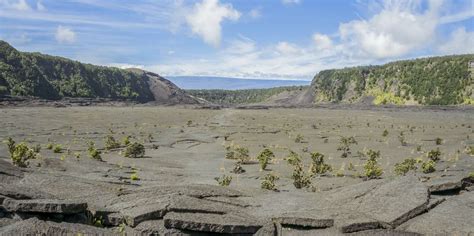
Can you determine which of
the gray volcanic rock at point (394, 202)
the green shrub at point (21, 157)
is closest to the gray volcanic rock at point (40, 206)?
the gray volcanic rock at point (394, 202)

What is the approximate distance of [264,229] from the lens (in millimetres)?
13719

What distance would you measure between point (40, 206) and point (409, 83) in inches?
5814

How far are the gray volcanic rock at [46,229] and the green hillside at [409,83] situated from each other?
126 meters

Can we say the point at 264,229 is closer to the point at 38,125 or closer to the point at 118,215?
the point at 118,215

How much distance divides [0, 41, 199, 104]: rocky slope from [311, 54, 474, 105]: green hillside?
63.5 meters

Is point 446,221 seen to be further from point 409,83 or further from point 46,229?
point 409,83

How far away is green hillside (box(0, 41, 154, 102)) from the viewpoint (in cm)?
12970

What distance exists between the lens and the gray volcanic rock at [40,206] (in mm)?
13352

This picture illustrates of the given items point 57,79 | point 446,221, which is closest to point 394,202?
point 446,221

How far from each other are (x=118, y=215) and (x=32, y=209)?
2372 millimetres

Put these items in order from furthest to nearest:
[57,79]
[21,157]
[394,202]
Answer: [57,79] < [21,157] < [394,202]

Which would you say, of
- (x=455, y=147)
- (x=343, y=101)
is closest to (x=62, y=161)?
(x=455, y=147)

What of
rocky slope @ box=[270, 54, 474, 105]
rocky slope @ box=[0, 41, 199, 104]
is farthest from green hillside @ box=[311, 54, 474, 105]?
rocky slope @ box=[0, 41, 199, 104]

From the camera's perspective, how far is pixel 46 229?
12.5m
